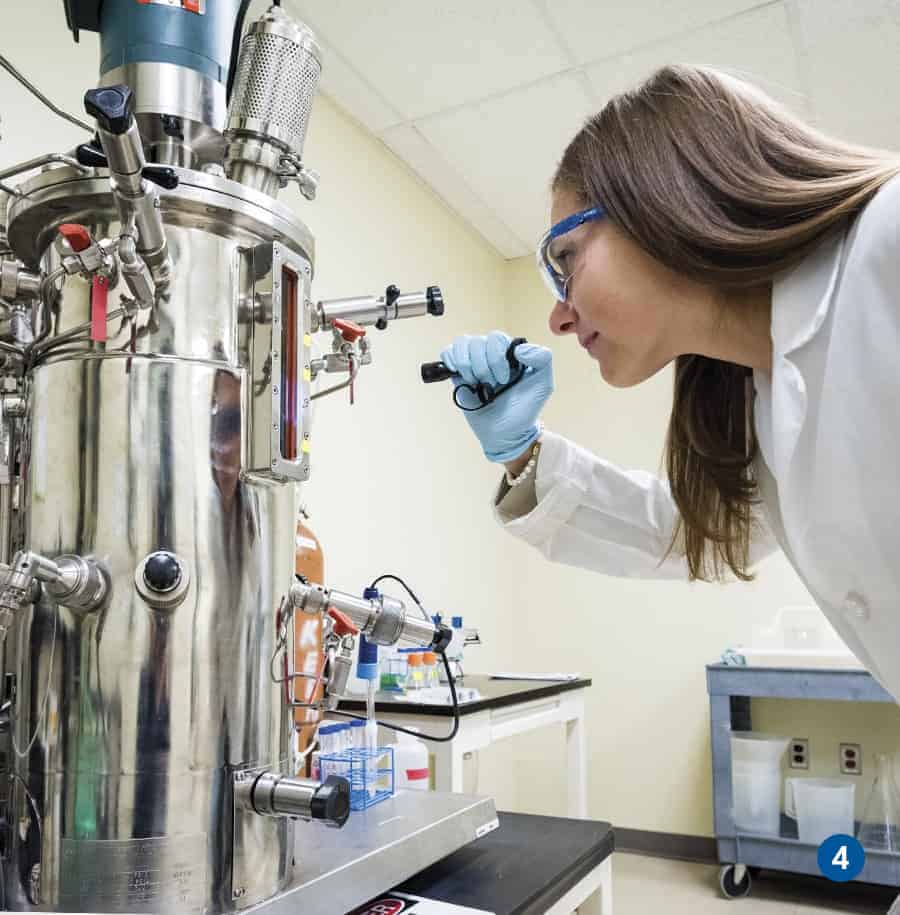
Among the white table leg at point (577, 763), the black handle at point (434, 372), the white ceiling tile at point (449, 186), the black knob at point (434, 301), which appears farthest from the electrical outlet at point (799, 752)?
the black knob at point (434, 301)

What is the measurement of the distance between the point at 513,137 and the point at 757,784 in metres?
2.57

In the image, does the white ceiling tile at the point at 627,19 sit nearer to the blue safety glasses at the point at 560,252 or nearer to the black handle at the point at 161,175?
the blue safety glasses at the point at 560,252

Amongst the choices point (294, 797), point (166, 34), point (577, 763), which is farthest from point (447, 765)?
point (166, 34)

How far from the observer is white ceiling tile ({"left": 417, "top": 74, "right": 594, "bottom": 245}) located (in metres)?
2.87

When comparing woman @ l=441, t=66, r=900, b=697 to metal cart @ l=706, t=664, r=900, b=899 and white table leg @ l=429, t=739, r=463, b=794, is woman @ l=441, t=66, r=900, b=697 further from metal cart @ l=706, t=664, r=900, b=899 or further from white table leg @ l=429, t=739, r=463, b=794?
metal cart @ l=706, t=664, r=900, b=899

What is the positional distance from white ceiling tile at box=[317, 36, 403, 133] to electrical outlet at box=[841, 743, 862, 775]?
2976mm

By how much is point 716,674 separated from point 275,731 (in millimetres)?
2685

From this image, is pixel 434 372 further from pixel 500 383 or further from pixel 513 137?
pixel 513 137

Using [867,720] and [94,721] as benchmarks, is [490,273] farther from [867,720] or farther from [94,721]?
[94,721]

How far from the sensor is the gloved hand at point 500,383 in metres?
1.23

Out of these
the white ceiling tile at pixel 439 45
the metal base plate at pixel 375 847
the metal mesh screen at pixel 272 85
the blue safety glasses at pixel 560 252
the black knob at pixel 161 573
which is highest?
the white ceiling tile at pixel 439 45

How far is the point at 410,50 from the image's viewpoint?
8.50ft

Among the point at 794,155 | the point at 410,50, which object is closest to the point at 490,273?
the point at 410,50

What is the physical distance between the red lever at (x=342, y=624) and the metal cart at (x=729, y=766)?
258 cm
